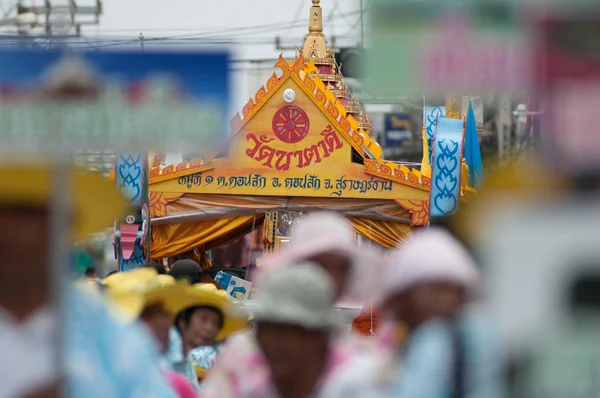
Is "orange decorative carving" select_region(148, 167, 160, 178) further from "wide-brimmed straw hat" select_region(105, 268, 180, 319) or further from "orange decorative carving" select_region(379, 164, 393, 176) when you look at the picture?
"wide-brimmed straw hat" select_region(105, 268, 180, 319)

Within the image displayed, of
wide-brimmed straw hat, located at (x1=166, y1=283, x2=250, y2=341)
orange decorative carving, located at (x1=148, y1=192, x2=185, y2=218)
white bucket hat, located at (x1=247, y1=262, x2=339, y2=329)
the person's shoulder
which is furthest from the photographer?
orange decorative carving, located at (x1=148, y1=192, x2=185, y2=218)

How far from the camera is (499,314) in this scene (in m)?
3.02

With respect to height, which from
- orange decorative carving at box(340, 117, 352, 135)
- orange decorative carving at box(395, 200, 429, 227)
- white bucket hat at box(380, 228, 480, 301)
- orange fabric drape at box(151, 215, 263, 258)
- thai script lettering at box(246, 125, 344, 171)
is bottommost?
orange fabric drape at box(151, 215, 263, 258)

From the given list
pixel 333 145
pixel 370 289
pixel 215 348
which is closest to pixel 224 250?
pixel 333 145

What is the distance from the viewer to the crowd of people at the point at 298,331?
11.2 feet

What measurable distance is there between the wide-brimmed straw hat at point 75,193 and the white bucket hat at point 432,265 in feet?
2.59

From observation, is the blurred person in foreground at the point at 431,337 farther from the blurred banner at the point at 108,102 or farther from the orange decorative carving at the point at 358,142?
the orange decorative carving at the point at 358,142

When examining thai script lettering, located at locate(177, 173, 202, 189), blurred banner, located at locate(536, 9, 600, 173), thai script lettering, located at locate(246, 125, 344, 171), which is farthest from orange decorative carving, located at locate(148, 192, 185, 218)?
blurred banner, located at locate(536, 9, 600, 173)

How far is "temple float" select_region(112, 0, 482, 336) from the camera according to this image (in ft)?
51.2

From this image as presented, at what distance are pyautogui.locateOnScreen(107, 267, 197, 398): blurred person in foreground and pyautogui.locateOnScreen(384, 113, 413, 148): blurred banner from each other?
1691 inches

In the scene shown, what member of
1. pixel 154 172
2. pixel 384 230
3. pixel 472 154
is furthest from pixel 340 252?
pixel 154 172

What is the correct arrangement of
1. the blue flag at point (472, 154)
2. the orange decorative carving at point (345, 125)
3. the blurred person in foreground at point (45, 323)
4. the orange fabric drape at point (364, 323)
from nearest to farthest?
the blurred person in foreground at point (45, 323) → the orange fabric drape at point (364, 323) → the blue flag at point (472, 154) → the orange decorative carving at point (345, 125)

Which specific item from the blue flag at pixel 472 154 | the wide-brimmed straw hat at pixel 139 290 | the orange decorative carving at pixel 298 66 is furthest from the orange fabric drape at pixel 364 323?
the wide-brimmed straw hat at pixel 139 290

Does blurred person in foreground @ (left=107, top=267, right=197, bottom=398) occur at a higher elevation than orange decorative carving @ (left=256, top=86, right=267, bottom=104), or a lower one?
lower
